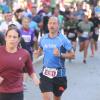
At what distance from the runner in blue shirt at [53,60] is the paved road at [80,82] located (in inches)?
87.3

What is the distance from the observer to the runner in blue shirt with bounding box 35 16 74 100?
8062 millimetres

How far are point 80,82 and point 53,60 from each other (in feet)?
15.5

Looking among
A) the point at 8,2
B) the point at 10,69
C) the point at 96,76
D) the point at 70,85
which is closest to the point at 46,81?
the point at 10,69

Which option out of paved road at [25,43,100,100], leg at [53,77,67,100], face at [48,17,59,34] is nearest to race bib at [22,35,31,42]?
paved road at [25,43,100,100]

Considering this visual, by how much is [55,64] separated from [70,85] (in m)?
4.23

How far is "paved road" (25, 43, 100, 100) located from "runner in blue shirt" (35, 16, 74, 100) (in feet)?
7.28

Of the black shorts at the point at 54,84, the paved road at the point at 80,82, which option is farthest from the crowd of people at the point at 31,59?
the paved road at the point at 80,82

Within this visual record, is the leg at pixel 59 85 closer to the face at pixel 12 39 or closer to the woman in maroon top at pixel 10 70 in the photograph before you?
the woman in maroon top at pixel 10 70

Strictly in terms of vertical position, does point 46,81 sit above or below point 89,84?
above

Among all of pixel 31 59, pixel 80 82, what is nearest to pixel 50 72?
pixel 31 59

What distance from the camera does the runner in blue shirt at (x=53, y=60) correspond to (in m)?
8.06

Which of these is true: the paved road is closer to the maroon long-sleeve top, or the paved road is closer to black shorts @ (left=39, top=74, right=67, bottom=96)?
black shorts @ (left=39, top=74, right=67, bottom=96)

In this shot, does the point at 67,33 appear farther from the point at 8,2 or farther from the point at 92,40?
the point at 8,2

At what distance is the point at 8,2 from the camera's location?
68.9 feet
